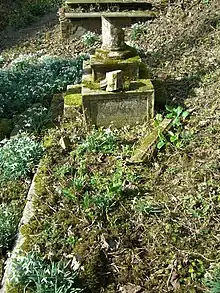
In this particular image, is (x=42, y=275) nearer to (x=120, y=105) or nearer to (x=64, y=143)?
(x=64, y=143)

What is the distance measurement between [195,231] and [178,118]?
6.01ft

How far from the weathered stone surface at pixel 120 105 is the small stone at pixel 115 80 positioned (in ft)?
0.21

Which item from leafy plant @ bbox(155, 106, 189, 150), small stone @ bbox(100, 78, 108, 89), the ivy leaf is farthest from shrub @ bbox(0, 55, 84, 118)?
the ivy leaf

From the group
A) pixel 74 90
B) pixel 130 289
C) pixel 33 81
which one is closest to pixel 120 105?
pixel 74 90

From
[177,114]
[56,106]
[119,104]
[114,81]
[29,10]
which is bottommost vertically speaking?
[29,10]

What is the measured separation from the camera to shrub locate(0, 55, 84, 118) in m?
7.11

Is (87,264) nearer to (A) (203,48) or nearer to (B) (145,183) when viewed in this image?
(B) (145,183)

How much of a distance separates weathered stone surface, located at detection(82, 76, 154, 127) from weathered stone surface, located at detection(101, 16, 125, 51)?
0.54m

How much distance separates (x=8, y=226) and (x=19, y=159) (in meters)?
1.10


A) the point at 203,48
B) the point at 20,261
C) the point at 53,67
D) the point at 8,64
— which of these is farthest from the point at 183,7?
the point at 20,261

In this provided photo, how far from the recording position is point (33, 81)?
25.5 ft

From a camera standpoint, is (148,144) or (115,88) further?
(115,88)

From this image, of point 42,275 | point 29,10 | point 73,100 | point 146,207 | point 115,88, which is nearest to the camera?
point 42,275

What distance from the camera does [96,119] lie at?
5551 mm
